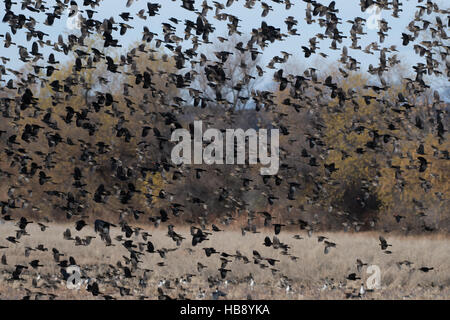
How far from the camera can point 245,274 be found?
67.9 feet

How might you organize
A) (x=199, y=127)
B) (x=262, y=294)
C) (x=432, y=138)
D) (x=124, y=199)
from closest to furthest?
(x=124, y=199) < (x=262, y=294) < (x=432, y=138) < (x=199, y=127)

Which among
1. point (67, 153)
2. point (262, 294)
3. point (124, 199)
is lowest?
point (262, 294)

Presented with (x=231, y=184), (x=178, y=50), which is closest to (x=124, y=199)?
(x=178, y=50)

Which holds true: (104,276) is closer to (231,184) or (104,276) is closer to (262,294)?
(262,294)

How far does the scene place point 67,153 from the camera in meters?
43.7

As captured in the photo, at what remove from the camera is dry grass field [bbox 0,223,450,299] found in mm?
17734

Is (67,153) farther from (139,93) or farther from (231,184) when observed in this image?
(231,184)

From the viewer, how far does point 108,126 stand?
4462cm

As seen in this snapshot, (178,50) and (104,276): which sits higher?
(178,50)

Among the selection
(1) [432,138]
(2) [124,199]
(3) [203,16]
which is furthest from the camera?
(1) [432,138]

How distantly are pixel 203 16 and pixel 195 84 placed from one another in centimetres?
3233

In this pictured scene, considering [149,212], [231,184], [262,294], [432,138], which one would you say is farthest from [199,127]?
[262,294]

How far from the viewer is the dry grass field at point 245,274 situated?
17.7m

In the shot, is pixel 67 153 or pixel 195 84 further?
pixel 195 84
